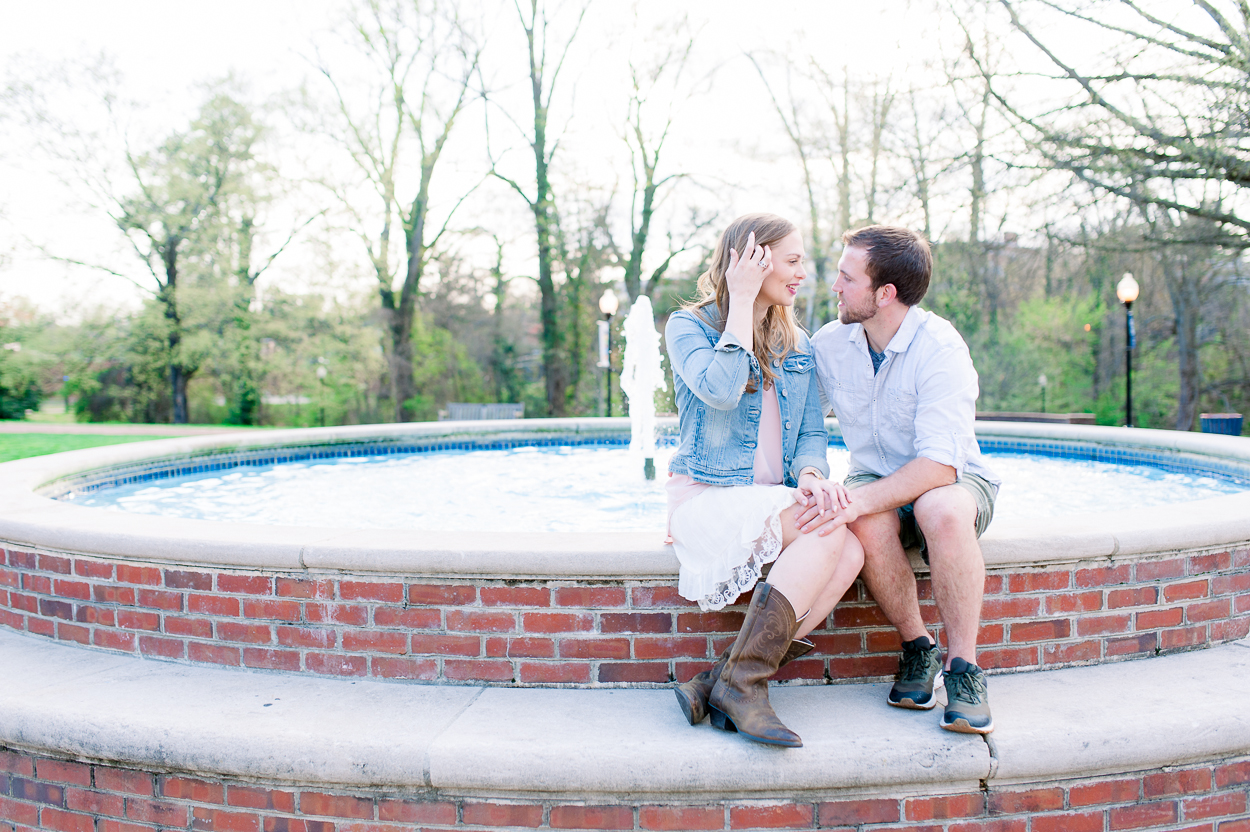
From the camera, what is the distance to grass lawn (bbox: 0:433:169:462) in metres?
9.99

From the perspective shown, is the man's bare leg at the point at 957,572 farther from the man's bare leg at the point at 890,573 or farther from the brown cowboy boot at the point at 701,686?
the brown cowboy boot at the point at 701,686

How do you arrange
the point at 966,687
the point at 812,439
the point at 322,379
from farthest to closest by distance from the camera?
the point at 322,379
the point at 812,439
the point at 966,687

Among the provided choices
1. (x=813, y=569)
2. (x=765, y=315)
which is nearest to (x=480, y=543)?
(x=813, y=569)

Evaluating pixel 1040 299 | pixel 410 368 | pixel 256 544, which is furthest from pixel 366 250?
pixel 256 544

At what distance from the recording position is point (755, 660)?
7.20 feet

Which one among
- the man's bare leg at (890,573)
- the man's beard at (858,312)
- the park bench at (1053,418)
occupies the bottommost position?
the park bench at (1053,418)

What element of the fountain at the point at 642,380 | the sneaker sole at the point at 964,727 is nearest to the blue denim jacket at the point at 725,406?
the sneaker sole at the point at 964,727

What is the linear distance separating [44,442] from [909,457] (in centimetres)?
1249

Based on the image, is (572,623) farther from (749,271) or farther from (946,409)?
(946,409)

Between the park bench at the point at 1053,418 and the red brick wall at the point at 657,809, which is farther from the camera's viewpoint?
the park bench at the point at 1053,418

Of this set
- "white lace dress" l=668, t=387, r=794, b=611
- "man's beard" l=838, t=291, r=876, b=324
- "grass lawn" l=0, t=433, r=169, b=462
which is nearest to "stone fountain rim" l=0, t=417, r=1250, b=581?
"white lace dress" l=668, t=387, r=794, b=611

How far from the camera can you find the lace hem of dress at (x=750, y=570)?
2.32m

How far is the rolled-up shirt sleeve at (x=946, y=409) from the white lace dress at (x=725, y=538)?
479 mm

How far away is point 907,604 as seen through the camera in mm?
2451
